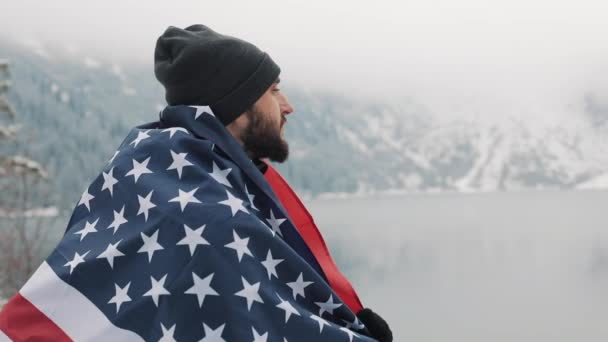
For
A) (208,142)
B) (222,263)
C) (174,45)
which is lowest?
(222,263)

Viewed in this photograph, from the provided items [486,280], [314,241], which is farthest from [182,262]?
[486,280]

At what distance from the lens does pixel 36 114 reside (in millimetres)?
177750

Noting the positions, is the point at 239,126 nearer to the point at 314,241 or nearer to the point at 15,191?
the point at 314,241

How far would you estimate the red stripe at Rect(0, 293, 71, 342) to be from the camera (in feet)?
5.79

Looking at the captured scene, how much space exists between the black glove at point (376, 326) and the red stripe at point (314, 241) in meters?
0.06

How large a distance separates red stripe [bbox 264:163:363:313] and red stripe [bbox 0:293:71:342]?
712 millimetres

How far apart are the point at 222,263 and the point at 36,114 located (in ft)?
624

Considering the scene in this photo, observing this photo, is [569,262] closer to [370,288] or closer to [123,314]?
[370,288]

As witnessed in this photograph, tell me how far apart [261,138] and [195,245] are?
0.51 metres

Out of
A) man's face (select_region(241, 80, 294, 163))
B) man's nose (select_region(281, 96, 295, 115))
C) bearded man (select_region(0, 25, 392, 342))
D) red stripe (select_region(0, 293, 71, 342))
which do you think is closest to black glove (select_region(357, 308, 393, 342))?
bearded man (select_region(0, 25, 392, 342))

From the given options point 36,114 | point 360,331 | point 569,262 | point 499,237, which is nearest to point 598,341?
point 569,262

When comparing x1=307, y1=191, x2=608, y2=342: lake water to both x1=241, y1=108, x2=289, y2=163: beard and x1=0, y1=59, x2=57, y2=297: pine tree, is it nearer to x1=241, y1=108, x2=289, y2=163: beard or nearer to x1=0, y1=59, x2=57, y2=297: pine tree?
x1=0, y1=59, x2=57, y2=297: pine tree

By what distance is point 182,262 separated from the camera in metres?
1.68

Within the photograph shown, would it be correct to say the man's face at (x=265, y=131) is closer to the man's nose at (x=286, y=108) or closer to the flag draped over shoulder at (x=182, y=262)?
the man's nose at (x=286, y=108)
